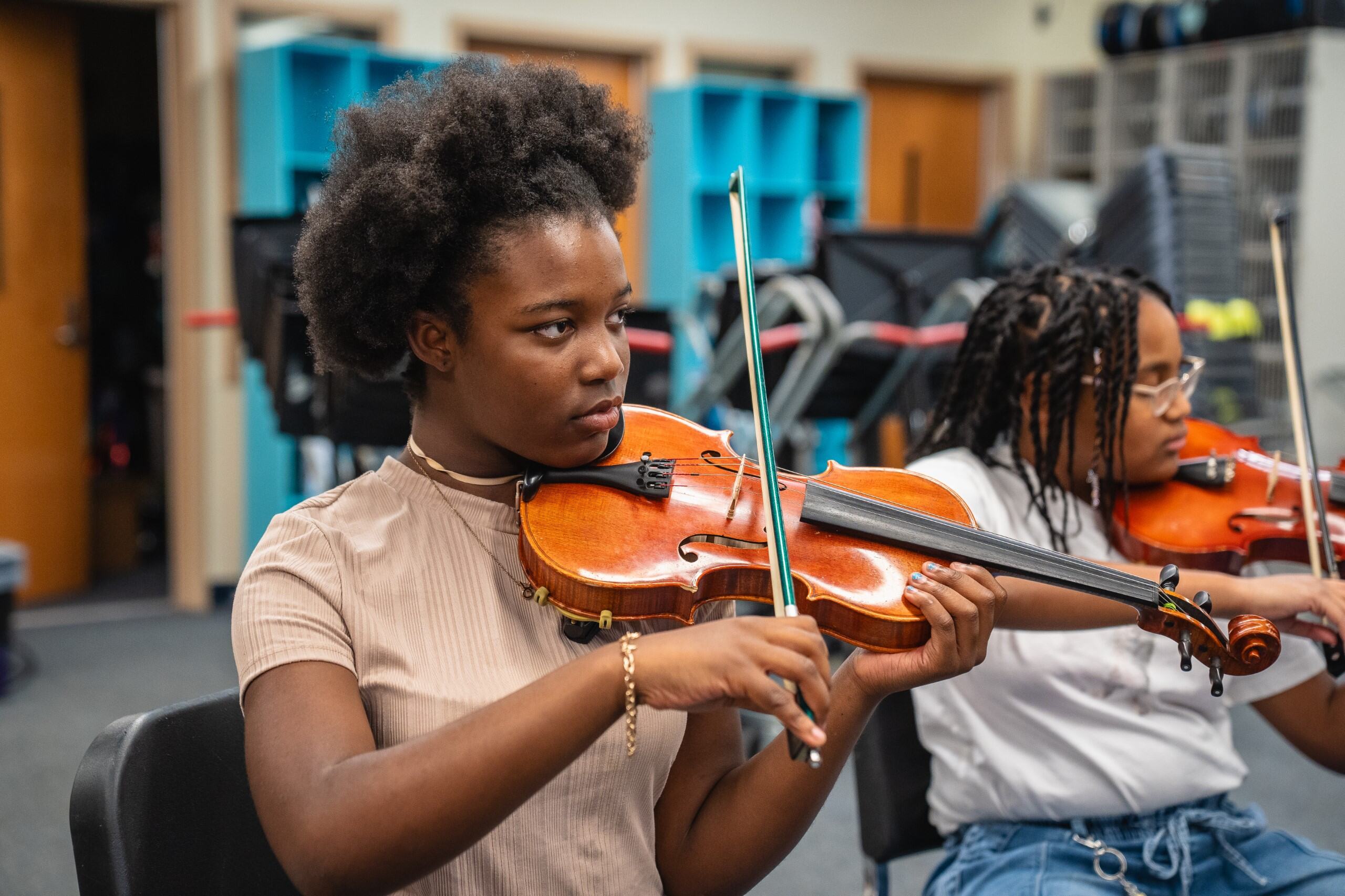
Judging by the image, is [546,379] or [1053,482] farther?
[1053,482]

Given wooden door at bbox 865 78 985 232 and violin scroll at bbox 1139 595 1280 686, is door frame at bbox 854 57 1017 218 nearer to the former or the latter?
wooden door at bbox 865 78 985 232

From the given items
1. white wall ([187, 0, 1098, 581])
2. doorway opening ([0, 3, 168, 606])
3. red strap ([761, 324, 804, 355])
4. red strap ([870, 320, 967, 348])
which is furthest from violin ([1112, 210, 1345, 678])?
doorway opening ([0, 3, 168, 606])

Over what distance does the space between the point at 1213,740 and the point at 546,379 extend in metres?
0.89

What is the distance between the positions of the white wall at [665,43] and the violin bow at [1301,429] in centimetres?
383

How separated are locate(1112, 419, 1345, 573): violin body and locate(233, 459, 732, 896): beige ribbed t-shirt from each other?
2.00ft

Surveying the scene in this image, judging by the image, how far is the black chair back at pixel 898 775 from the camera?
4.66 ft

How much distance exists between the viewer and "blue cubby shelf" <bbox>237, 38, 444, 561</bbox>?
432 centimetres

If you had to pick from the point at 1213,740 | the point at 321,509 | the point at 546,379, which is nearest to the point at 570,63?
the point at 546,379

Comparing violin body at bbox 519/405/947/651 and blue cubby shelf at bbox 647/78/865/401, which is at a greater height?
blue cubby shelf at bbox 647/78/865/401

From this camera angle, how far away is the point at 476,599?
1.02 metres

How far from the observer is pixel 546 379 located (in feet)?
3.24

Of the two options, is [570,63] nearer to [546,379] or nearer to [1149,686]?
[546,379]

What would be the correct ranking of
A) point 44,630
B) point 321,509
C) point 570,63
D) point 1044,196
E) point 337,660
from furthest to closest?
point 1044,196
point 44,630
point 570,63
point 321,509
point 337,660

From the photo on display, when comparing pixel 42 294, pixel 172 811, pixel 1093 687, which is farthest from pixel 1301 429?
pixel 42 294
